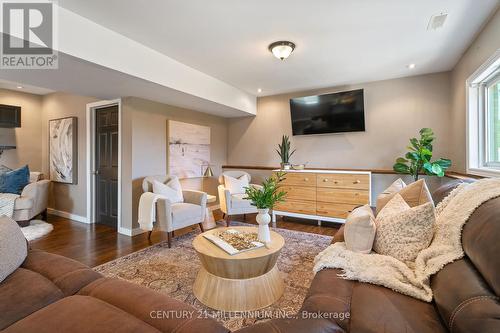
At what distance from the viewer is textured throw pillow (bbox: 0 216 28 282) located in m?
1.27

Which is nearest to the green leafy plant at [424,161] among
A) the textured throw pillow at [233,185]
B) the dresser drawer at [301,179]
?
the dresser drawer at [301,179]

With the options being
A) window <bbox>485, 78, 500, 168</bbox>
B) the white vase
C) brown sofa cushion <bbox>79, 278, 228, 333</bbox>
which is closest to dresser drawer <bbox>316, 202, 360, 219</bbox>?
window <bbox>485, 78, 500, 168</bbox>

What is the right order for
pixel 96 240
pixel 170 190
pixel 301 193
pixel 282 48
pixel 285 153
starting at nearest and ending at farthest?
pixel 282 48, pixel 96 240, pixel 170 190, pixel 301 193, pixel 285 153

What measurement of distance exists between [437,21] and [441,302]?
2554 millimetres

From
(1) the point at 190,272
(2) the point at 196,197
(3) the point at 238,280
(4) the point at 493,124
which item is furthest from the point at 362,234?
(2) the point at 196,197

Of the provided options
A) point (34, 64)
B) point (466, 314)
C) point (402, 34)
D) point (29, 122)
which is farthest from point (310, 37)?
point (29, 122)

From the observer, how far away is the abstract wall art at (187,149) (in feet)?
13.9

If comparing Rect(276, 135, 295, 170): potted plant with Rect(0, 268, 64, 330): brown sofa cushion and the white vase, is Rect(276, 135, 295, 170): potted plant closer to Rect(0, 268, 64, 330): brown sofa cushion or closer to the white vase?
the white vase

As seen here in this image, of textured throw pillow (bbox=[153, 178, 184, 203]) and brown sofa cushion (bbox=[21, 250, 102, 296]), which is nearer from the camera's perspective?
brown sofa cushion (bbox=[21, 250, 102, 296])

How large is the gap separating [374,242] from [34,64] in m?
3.47

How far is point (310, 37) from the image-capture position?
2623mm

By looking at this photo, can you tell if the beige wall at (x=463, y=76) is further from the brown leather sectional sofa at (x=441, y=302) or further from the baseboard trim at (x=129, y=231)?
the baseboard trim at (x=129, y=231)

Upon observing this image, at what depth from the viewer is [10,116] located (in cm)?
446

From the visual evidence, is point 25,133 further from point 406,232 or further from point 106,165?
point 406,232
